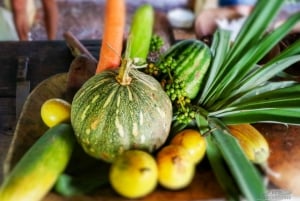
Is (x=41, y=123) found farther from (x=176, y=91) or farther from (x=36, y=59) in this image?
(x=36, y=59)

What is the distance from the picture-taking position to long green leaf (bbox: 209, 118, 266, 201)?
0.52 meters

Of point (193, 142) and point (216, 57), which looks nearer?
point (193, 142)

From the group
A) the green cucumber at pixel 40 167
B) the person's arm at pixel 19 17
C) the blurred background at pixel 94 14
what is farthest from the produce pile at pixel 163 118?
the person's arm at pixel 19 17

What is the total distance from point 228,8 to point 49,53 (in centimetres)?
109

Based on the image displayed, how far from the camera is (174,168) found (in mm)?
540

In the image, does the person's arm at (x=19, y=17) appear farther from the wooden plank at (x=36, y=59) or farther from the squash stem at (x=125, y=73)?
the squash stem at (x=125, y=73)

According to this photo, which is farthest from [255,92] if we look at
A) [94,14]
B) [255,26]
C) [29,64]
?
[94,14]

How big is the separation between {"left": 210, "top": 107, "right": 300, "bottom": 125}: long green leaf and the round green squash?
13 cm

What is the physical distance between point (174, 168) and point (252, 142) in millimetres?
143

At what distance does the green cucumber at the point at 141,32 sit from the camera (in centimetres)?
64

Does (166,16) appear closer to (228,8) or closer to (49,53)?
(228,8)

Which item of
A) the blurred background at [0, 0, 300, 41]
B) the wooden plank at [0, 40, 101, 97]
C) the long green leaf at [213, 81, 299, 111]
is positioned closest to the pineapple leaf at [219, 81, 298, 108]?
the long green leaf at [213, 81, 299, 111]

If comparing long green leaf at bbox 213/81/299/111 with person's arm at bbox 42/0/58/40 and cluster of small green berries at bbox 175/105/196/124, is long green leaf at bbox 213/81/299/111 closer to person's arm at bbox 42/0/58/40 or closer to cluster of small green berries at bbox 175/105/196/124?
cluster of small green berries at bbox 175/105/196/124

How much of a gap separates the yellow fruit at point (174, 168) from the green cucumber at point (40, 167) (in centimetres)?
13
